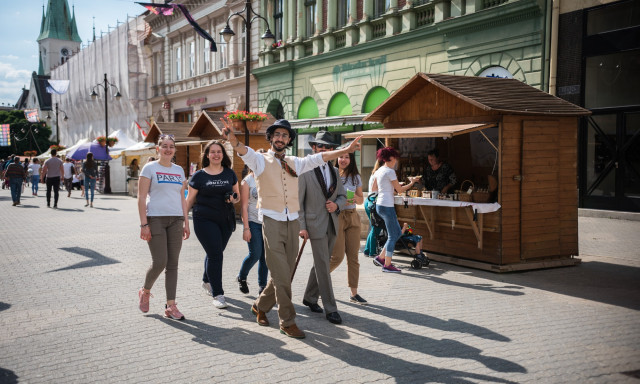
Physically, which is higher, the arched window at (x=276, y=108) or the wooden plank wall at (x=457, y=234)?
the arched window at (x=276, y=108)

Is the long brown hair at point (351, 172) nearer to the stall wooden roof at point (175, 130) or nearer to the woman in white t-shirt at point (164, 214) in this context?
the woman in white t-shirt at point (164, 214)

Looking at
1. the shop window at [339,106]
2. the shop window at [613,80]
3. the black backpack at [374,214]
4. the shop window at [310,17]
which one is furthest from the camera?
the shop window at [310,17]

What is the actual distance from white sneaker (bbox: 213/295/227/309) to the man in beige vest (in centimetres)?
110

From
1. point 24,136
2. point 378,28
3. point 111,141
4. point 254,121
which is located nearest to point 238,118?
point 254,121

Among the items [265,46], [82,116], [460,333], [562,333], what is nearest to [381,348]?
[460,333]

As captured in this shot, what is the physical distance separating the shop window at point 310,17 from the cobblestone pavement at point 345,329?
1810 centimetres

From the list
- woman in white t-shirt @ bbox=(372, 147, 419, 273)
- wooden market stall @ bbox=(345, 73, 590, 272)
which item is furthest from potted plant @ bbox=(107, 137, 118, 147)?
woman in white t-shirt @ bbox=(372, 147, 419, 273)

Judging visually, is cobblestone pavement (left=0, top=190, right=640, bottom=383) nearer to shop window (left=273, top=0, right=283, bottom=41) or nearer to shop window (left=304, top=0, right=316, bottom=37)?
shop window (left=304, top=0, right=316, bottom=37)

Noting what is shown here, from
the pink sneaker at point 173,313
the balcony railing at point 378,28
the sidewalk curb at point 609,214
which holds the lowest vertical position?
the pink sneaker at point 173,313

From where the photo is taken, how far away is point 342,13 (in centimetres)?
2352

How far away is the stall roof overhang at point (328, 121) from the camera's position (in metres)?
21.7

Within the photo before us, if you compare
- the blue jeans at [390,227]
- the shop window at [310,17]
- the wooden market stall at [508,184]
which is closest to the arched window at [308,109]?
the shop window at [310,17]

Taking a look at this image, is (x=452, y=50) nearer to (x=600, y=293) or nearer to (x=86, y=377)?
(x=600, y=293)

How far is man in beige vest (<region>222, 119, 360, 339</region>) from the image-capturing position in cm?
541
